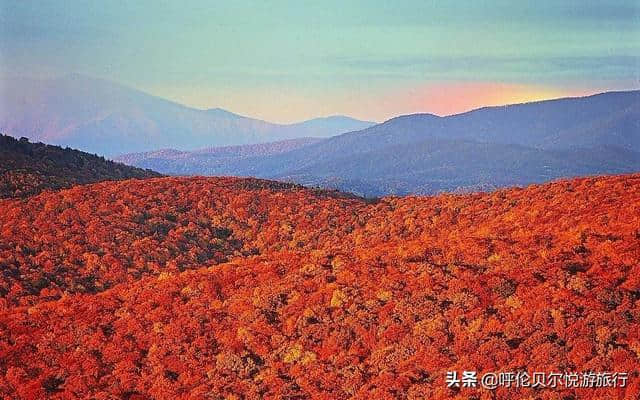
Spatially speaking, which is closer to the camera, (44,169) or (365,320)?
(365,320)

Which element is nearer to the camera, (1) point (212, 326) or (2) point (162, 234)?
(1) point (212, 326)

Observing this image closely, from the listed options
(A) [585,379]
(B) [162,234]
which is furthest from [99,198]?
(A) [585,379]

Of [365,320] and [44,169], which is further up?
[44,169]

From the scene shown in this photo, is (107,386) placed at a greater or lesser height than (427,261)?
lesser

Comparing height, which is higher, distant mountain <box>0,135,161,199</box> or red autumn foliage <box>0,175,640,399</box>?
distant mountain <box>0,135,161,199</box>

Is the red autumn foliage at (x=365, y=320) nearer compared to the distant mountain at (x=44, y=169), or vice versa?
the red autumn foliage at (x=365, y=320)

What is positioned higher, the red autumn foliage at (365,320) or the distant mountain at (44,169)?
the distant mountain at (44,169)

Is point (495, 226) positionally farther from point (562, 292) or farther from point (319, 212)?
point (319, 212)

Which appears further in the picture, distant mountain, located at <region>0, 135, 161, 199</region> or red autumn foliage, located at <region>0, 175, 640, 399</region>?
distant mountain, located at <region>0, 135, 161, 199</region>
